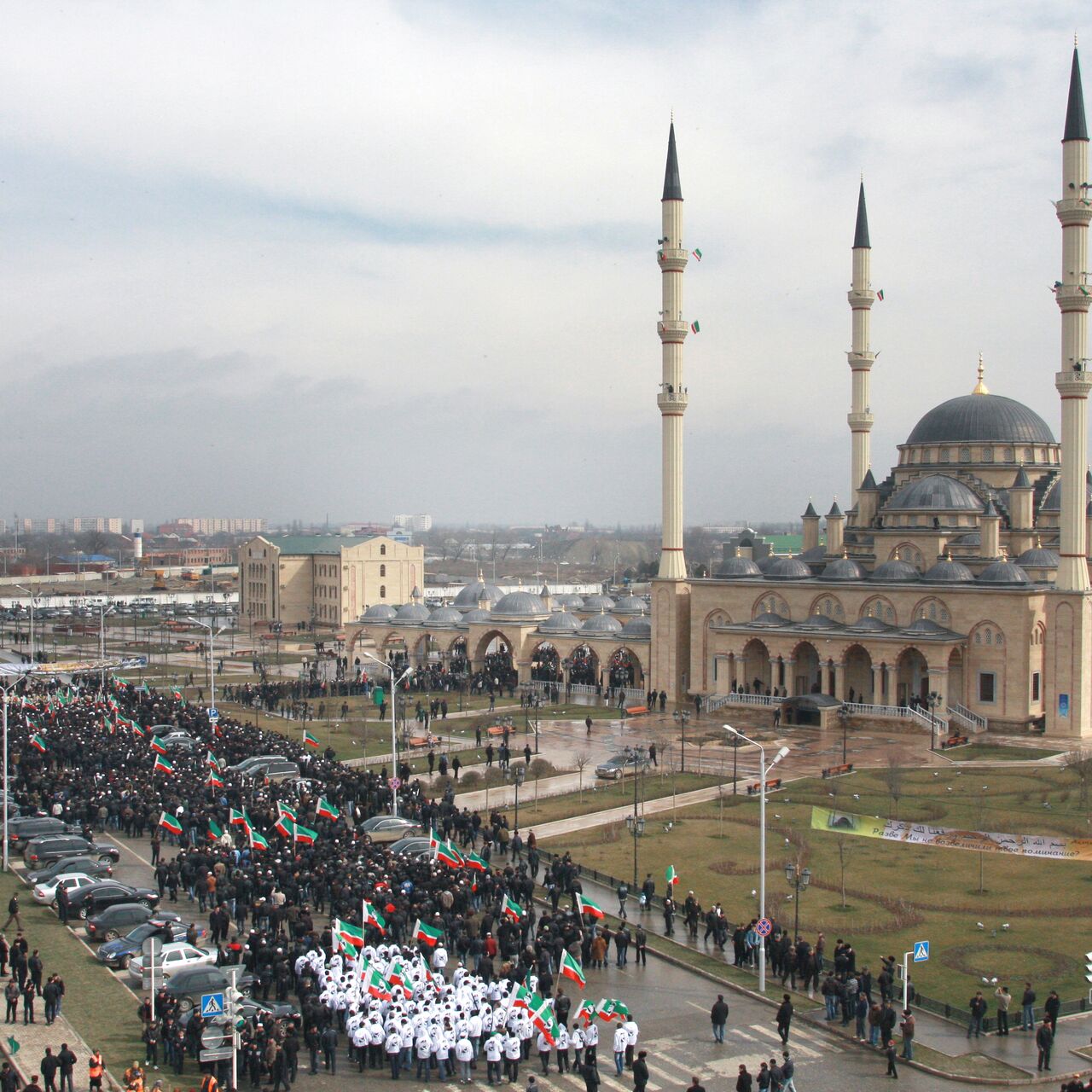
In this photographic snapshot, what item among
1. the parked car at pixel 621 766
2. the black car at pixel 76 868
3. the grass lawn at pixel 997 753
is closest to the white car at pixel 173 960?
the black car at pixel 76 868

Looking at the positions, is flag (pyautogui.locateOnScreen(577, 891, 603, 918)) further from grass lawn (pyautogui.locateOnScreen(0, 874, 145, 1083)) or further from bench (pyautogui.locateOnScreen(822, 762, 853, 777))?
bench (pyautogui.locateOnScreen(822, 762, 853, 777))

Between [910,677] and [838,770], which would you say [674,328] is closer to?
[910,677]

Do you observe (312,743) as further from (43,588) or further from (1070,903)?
(43,588)

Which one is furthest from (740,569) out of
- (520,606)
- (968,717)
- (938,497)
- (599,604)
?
(599,604)

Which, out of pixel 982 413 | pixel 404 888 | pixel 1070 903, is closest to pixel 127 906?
pixel 404 888

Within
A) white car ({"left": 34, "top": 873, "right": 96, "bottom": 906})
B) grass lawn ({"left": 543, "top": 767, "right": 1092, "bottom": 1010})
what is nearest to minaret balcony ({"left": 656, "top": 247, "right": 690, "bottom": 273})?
grass lawn ({"left": 543, "top": 767, "right": 1092, "bottom": 1010})

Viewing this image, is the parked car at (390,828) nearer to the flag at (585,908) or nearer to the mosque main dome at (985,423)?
the flag at (585,908)
